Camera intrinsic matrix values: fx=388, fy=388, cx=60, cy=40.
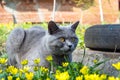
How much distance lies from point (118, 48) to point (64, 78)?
265 centimetres

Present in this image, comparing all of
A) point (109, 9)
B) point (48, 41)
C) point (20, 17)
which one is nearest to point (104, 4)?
point (109, 9)

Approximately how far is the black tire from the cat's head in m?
0.73

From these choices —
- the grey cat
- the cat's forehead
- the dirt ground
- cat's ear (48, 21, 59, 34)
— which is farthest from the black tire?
cat's ear (48, 21, 59, 34)

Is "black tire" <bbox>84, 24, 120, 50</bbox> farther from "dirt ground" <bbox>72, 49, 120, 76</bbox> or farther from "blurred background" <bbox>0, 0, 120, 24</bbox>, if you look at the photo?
"blurred background" <bbox>0, 0, 120, 24</bbox>

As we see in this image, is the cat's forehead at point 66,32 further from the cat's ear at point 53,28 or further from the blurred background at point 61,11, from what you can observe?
the blurred background at point 61,11

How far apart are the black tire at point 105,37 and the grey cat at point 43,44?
25.8 inches

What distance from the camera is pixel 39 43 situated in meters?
4.44

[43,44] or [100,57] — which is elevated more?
[43,44]

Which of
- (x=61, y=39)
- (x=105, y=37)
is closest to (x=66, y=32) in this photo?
(x=61, y=39)

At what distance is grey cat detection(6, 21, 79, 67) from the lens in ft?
12.8

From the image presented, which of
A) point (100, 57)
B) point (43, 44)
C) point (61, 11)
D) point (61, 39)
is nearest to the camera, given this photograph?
point (61, 39)

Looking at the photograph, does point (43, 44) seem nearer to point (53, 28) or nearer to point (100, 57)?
point (53, 28)

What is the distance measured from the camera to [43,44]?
4.22 m

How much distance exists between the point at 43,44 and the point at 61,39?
0.39 m
